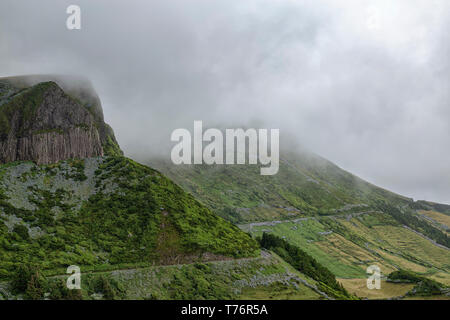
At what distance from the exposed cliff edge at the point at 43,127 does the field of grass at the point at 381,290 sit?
13052 cm

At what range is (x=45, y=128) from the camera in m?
93.4

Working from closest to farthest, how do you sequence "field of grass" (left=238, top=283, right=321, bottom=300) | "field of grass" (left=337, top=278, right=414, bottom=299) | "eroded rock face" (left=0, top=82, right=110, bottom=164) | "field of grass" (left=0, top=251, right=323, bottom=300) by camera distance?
"field of grass" (left=0, top=251, right=323, bottom=300) < "field of grass" (left=238, top=283, right=321, bottom=300) < "eroded rock face" (left=0, top=82, right=110, bottom=164) < "field of grass" (left=337, top=278, right=414, bottom=299)

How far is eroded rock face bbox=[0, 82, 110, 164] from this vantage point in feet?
286

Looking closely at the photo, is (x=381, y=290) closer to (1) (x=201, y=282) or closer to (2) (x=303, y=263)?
(2) (x=303, y=263)

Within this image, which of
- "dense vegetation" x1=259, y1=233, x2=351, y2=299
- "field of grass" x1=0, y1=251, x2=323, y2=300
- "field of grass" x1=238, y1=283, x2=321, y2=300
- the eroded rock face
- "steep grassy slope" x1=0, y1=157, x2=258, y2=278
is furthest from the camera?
"dense vegetation" x1=259, y1=233, x2=351, y2=299

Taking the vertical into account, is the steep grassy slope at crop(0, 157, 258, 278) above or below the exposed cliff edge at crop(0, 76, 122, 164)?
below

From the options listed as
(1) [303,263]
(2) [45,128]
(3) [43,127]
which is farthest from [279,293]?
(3) [43,127]

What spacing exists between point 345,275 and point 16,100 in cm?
18714

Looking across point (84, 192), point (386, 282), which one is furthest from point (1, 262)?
point (386, 282)

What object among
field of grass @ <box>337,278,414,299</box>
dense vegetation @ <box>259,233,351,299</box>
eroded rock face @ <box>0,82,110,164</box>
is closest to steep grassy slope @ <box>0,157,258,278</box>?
eroded rock face @ <box>0,82,110,164</box>

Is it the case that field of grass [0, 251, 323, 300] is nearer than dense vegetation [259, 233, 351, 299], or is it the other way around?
field of grass [0, 251, 323, 300]

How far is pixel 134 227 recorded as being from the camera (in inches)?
2958

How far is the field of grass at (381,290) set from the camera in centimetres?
13188

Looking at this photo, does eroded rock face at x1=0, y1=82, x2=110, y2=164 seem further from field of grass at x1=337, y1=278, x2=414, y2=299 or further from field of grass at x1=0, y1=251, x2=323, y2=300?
field of grass at x1=337, y1=278, x2=414, y2=299
